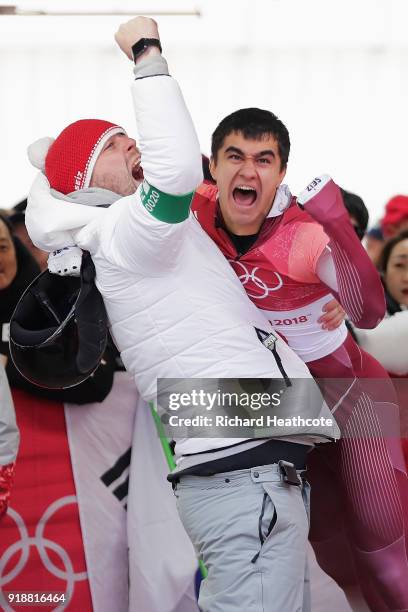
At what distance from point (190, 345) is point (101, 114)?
15.0 ft

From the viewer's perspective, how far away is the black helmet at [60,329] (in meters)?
2.28

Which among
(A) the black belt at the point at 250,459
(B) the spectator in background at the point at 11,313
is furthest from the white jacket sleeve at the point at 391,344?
(A) the black belt at the point at 250,459

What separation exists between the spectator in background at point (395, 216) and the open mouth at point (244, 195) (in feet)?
6.79

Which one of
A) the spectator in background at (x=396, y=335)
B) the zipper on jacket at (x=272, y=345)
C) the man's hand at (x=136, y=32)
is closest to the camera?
the man's hand at (x=136, y=32)

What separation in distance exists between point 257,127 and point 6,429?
112cm

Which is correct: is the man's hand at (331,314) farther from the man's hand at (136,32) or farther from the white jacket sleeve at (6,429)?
the white jacket sleeve at (6,429)

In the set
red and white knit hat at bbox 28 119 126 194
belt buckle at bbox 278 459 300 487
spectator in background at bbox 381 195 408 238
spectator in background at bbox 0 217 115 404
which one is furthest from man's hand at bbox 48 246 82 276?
spectator in background at bbox 381 195 408 238

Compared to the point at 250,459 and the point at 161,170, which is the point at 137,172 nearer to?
the point at 161,170

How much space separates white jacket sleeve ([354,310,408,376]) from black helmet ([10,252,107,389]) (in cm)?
130

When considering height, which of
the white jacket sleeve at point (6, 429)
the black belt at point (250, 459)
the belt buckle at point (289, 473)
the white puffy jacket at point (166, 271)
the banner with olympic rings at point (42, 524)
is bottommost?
the banner with olympic rings at point (42, 524)

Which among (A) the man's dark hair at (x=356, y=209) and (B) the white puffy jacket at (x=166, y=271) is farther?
(A) the man's dark hair at (x=356, y=209)

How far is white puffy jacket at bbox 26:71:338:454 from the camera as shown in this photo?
6.72ft

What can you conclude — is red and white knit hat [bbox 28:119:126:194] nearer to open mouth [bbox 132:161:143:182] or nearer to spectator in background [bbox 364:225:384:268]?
open mouth [bbox 132:161:143:182]

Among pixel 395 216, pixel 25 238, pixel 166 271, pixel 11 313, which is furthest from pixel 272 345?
pixel 395 216
